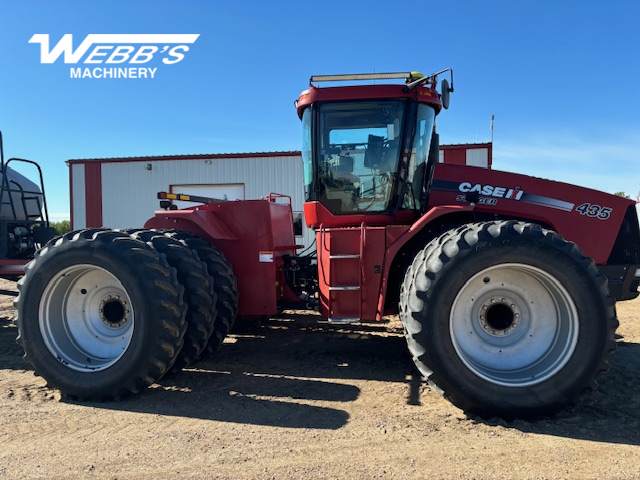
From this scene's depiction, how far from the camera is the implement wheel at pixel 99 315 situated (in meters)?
4.09

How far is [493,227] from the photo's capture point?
3812 mm

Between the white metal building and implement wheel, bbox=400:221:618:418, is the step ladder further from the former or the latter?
the white metal building

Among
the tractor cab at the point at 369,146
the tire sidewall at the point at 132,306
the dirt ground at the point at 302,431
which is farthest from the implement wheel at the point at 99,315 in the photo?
the tractor cab at the point at 369,146

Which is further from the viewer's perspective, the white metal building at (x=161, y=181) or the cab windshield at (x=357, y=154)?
the white metal building at (x=161, y=181)

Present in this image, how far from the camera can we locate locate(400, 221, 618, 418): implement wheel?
3.58 m

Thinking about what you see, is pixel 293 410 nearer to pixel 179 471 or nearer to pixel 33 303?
pixel 179 471

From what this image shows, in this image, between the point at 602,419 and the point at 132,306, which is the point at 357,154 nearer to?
the point at 132,306

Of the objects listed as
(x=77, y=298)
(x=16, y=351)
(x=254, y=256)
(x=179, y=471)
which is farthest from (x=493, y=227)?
(x=16, y=351)

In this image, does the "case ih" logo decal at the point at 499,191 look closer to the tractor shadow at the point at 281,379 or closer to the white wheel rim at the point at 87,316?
the tractor shadow at the point at 281,379

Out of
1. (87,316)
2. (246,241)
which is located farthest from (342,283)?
(87,316)

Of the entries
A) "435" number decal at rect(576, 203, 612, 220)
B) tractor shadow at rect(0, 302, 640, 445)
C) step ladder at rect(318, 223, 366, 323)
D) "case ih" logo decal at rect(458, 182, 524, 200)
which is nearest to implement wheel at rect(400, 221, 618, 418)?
tractor shadow at rect(0, 302, 640, 445)

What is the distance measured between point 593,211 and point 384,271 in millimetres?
2266

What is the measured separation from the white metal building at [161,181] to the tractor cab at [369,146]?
11263 millimetres

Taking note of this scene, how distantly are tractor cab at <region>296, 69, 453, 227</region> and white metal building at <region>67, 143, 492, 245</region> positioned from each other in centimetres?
1126
